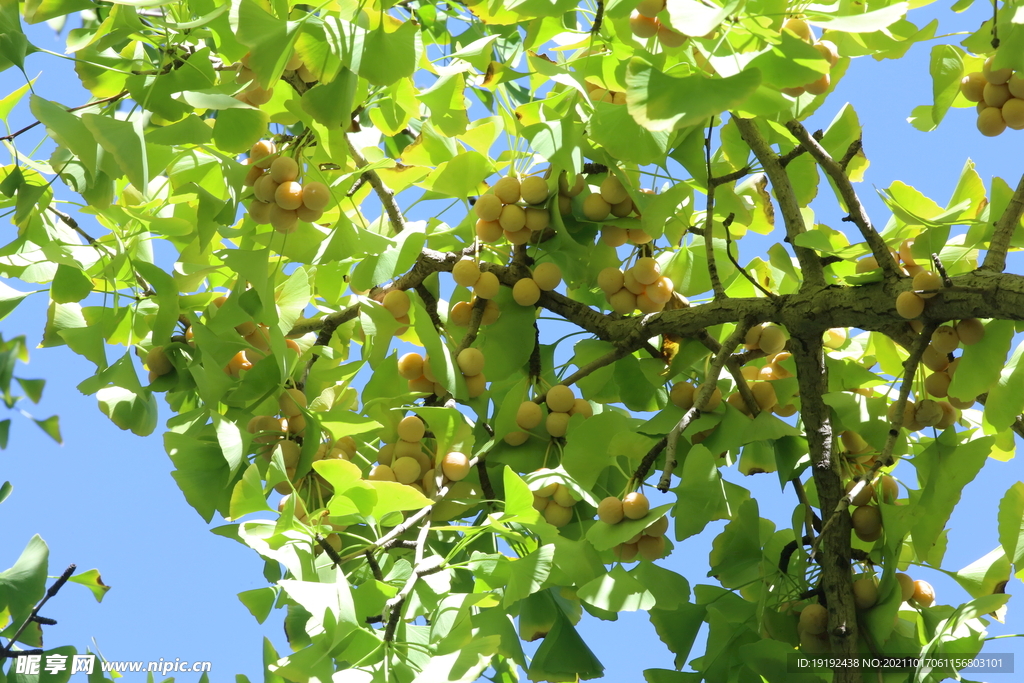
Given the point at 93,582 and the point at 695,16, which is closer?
the point at 695,16

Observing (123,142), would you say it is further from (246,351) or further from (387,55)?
(246,351)

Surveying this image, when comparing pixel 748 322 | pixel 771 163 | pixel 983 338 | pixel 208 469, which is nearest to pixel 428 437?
pixel 208 469

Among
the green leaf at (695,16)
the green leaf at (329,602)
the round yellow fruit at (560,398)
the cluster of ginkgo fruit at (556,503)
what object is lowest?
the green leaf at (329,602)

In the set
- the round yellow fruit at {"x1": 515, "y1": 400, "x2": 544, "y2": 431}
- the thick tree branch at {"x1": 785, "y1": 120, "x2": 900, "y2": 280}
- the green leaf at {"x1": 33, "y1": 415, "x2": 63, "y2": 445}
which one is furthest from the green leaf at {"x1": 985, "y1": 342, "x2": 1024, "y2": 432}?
the green leaf at {"x1": 33, "y1": 415, "x2": 63, "y2": 445}

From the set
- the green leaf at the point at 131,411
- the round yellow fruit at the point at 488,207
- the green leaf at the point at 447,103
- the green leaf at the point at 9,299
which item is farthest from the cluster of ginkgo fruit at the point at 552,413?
the green leaf at the point at 9,299

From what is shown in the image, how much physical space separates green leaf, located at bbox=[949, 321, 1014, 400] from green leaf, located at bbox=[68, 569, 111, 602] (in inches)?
42.1

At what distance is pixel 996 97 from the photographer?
3.12 ft

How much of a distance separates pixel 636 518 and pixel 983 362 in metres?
0.39

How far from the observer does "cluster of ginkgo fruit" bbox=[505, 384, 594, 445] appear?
0.99 m

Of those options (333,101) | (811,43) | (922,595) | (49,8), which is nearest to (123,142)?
(333,101)

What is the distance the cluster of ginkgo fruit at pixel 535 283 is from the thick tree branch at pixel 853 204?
0.30m

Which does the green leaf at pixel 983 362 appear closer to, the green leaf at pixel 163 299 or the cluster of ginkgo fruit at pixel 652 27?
the cluster of ginkgo fruit at pixel 652 27

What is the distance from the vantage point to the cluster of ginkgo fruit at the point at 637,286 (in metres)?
1.04

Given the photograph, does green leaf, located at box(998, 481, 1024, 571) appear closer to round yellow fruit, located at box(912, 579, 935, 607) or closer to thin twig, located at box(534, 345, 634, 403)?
round yellow fruit, located at box(912, 579, 935, 607)
